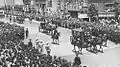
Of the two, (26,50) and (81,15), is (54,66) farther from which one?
(81,15)

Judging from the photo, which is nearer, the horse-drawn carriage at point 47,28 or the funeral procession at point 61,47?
the funeral procession at point 61,47

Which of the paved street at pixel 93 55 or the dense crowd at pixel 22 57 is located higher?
the dense crowd at pixel 22 57

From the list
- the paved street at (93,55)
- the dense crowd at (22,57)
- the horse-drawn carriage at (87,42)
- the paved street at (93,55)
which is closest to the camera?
the dense crowd at (22,57)

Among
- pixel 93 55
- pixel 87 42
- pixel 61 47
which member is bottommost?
pixel 61 47

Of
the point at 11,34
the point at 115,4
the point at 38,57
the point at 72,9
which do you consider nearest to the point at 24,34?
the point at 11,34

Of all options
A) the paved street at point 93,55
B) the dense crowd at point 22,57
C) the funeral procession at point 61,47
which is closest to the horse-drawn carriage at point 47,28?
the funeral procession at point 61,47

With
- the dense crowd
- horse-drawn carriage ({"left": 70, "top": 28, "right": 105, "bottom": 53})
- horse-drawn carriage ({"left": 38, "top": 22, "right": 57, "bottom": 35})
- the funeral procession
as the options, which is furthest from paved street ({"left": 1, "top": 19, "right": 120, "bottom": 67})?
horse-drawn carriage ({"left": 38, "top": 22, "right": 57, "bottom": 35})

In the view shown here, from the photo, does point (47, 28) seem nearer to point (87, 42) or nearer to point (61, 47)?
point (61, 47)

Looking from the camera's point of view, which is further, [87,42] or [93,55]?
[87,42]

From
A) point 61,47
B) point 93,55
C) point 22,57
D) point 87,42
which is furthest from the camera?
point 61,47

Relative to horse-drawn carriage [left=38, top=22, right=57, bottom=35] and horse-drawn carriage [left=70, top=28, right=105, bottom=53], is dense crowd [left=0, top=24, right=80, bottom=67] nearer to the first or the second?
horse-drawn carriage [left=70, top=28, right=105, bottom=53]

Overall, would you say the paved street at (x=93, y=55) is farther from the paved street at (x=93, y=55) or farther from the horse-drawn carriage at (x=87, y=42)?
the horse-drawn carriage at (x=87, y=42)

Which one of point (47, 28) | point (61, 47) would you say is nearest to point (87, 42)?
point (61, 47)

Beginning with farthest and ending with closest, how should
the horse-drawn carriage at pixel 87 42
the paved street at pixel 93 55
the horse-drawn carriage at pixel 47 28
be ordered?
the horse-drawn carriage at pixel 47 28, the horse-drawn carriage at pixel 87 42, the paved street at pixel 93 55
